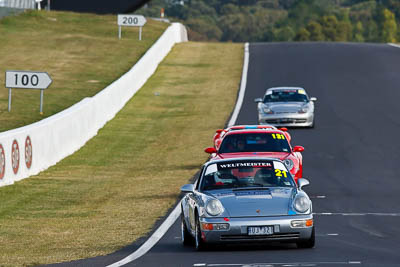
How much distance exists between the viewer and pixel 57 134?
92.1 ft

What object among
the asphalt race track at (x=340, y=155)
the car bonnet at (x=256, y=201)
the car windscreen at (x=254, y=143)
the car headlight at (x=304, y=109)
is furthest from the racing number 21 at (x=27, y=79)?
the car bonnet at (x=256, y=201)

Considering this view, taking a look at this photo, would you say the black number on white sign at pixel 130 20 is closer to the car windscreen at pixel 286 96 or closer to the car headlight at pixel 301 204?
the car windscreen at pixel 286 96

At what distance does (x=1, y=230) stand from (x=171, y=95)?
31387 millimetres

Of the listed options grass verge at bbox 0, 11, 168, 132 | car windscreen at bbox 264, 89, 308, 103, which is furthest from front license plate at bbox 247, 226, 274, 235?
car windscreen at bbox 264, 89, 308, 103

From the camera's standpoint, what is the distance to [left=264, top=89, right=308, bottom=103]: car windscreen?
35.7 m

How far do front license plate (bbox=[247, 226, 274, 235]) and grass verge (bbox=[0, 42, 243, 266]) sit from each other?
2157 mm

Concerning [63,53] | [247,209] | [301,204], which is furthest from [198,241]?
[63,53]

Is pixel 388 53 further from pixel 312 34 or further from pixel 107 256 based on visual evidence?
pixel 312 34

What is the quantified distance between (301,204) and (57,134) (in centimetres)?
1571

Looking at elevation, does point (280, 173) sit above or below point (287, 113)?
below

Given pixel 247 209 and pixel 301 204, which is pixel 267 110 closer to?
pixel 301 204

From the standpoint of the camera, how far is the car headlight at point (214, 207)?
13294 millimetres

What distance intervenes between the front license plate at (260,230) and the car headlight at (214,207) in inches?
20.2

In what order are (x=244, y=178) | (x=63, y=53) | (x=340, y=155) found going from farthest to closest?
(x=63, y=53), (x=340, y=155), (x=244, y=178)
